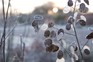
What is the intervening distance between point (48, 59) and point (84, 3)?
213cm

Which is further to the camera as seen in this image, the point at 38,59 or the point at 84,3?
the point at 38,59

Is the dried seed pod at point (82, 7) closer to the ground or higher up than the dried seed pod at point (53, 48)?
higher up

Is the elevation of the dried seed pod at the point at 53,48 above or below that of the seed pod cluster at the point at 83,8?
below

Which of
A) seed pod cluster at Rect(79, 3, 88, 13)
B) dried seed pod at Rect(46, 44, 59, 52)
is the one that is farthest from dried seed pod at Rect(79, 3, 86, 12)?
dried seed pod at Rect(46, 44, 59, 52)

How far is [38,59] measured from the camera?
16.1 ft

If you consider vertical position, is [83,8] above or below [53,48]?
above

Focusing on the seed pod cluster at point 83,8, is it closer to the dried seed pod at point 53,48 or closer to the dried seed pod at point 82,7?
the dried seed pod at point 82,7

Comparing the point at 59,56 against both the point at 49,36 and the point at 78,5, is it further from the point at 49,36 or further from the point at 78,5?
the point at 78,5

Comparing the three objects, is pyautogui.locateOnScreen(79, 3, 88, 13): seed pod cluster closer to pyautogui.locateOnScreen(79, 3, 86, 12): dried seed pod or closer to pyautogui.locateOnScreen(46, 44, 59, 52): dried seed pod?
pyautogui.locateOnScreen(79, 3, 86, 12): dried seed pod

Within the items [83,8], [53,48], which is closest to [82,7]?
[83,8]

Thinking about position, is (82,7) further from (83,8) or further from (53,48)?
(53,48)

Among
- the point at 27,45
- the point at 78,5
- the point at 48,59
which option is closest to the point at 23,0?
the point at 48,59

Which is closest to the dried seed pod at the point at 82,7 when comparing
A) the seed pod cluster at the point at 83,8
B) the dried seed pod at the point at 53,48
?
the seed pod cluster at the point at 83,8

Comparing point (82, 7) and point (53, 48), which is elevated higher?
point (82, 7)
